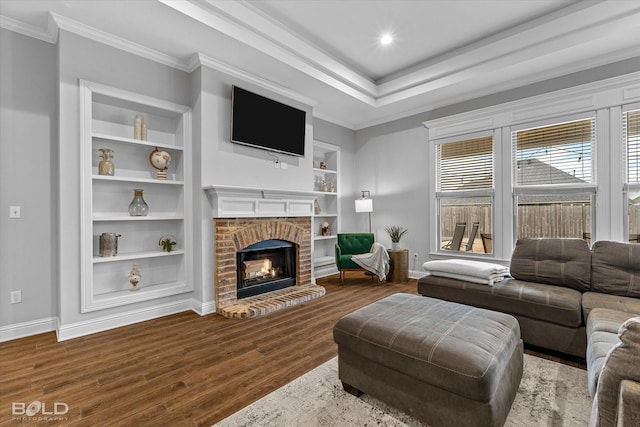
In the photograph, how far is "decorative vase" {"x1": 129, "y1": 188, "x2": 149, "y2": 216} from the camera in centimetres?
331

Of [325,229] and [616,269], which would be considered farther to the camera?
[325,229]

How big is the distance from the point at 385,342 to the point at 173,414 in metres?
1.30

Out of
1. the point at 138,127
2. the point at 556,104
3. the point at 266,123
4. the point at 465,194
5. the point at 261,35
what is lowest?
the point at 465,194

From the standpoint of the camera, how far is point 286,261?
4484 millimetres

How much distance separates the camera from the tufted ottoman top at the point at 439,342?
138 cm

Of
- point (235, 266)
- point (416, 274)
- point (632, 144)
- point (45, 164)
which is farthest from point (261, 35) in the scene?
point (632, 144)

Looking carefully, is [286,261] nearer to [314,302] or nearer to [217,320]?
[314,302]

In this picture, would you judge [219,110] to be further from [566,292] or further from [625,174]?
[625,174]

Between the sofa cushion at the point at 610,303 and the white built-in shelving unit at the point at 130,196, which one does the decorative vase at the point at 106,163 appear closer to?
the white built-in shelving unit at the point at 130,196

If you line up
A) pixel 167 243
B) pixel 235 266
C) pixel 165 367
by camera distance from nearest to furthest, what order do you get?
pixel 165 367, pixel 167 243, pixel 235 266

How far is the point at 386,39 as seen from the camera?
147 inches

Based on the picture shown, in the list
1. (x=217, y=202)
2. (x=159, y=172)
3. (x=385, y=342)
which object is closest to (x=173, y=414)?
(x=385, y=342)

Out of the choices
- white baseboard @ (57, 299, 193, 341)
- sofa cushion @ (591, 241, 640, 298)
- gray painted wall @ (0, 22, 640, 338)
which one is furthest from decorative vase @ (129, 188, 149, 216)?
sofa cushion @ (591, 241, 640, 298)

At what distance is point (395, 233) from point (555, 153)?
2479 millimetres
